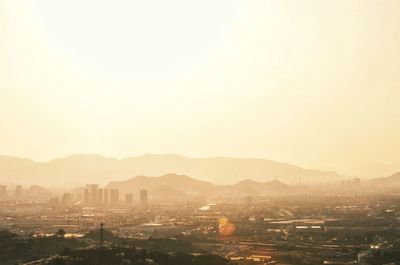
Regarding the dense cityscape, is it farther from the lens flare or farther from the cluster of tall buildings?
the cluster of tall buildings

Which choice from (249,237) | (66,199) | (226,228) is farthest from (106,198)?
(249,237)

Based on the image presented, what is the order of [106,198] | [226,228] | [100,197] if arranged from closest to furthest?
[226,228], [100,197], [106,198]

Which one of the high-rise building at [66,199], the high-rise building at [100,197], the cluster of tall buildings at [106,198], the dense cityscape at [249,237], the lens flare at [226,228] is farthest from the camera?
the high-rise building at [100,197]

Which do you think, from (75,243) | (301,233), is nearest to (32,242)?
(75,243)

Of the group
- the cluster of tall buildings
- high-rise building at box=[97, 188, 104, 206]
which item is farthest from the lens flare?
high-rise building at box=[97, 188, 104, 206]

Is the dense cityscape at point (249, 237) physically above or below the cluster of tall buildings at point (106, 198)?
below

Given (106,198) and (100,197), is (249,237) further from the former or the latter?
(100,197)

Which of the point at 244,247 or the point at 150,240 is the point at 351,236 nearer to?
the point at 244,247

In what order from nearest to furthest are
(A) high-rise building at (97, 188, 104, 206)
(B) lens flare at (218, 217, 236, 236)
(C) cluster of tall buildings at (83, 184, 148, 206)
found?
1. (B) lens flare at (218, 217, 236, 236)
2. (C) cluster of tall buildings at (83, 184, 148, 206)
3. (A) high-rise building at (97, 188, 104, 206)

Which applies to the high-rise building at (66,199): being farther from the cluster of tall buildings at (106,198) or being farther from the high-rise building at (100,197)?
the high-rise building at (100,197)

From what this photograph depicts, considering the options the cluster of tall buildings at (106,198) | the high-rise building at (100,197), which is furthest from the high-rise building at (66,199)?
the high-rise building at (100,197)

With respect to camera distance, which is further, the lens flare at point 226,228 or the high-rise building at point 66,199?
the high-rise building at point 66,199

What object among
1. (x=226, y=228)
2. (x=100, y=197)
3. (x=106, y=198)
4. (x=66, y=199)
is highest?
(x=100, y=197)
